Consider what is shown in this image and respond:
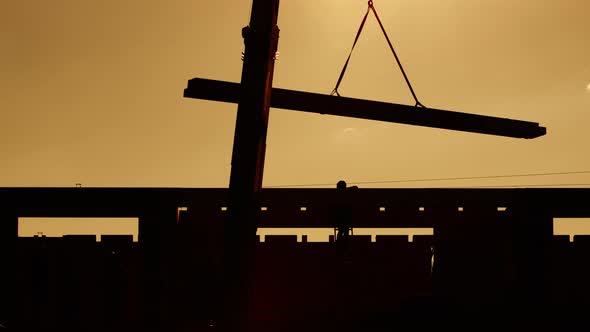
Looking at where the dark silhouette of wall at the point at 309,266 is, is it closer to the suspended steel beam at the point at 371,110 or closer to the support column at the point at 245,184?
the suspended steel beam at the point at 371,110

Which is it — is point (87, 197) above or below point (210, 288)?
above

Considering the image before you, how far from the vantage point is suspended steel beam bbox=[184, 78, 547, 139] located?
14.0ft

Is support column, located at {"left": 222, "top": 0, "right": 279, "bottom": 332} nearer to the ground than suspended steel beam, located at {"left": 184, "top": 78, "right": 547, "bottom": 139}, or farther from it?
nearer to the ground

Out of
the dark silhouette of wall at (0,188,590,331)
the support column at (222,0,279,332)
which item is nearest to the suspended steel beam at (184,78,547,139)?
the support column at (222,0,279,332)

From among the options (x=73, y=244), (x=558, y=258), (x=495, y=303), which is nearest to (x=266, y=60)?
(x=73, y=244)

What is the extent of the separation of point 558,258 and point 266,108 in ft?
18.0

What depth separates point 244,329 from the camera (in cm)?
317

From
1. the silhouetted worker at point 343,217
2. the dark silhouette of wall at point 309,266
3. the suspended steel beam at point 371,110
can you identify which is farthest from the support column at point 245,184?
the silhouetted worker at point 343,217

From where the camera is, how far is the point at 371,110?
454cm

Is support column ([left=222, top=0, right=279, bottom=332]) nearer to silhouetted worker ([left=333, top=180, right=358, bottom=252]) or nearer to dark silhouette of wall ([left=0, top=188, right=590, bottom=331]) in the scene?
dark silhouette of wall ([left=0, top=188, right=590, bottom=331])

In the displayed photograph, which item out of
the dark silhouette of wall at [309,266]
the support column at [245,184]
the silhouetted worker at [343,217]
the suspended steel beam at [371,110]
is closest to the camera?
the support column at [245,184]

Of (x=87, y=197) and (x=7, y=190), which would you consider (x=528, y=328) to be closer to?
(x=87, y=197)

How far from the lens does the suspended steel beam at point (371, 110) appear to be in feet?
14.0

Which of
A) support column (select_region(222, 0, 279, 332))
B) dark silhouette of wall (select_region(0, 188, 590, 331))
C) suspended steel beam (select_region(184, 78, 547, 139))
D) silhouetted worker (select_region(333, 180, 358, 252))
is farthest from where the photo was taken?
silhouetted worker (select_region(333, 180, 358, 252))
